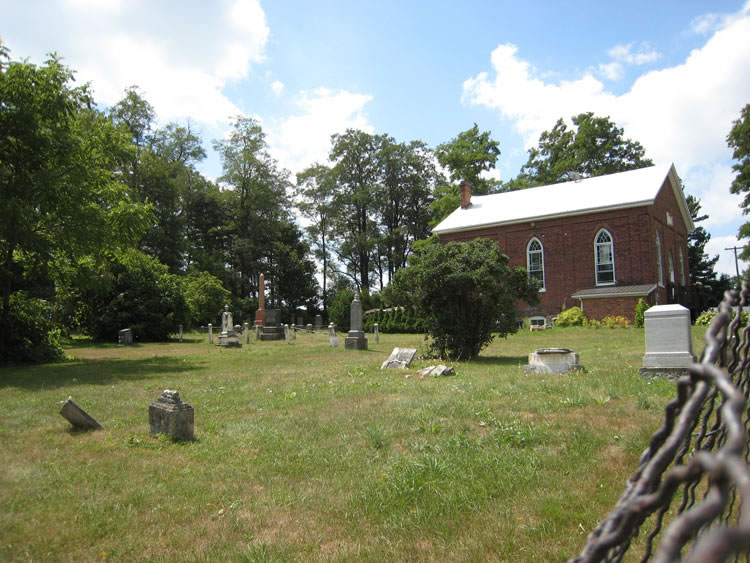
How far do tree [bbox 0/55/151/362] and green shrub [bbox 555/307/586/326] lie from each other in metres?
22.0

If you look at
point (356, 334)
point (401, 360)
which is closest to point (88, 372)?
point (401, 360)

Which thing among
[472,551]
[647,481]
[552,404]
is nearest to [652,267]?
[552,404]

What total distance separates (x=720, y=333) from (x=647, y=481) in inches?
23.3

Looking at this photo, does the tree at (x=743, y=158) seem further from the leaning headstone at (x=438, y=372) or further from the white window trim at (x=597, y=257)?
the leaning headstone at (x=438, y=372)

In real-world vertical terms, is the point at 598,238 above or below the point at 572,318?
above

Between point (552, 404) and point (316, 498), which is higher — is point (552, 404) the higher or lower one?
the higher one

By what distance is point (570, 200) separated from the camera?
33656mm

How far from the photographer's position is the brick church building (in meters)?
30.1

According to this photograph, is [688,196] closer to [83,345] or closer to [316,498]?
[83,345]

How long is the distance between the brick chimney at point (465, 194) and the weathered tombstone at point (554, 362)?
29.3m

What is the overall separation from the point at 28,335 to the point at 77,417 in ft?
40.9

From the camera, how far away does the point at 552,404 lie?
7.45 metres

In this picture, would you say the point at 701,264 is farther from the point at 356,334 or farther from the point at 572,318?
the point at 356,334

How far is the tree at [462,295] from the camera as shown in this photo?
14688 millimetres
